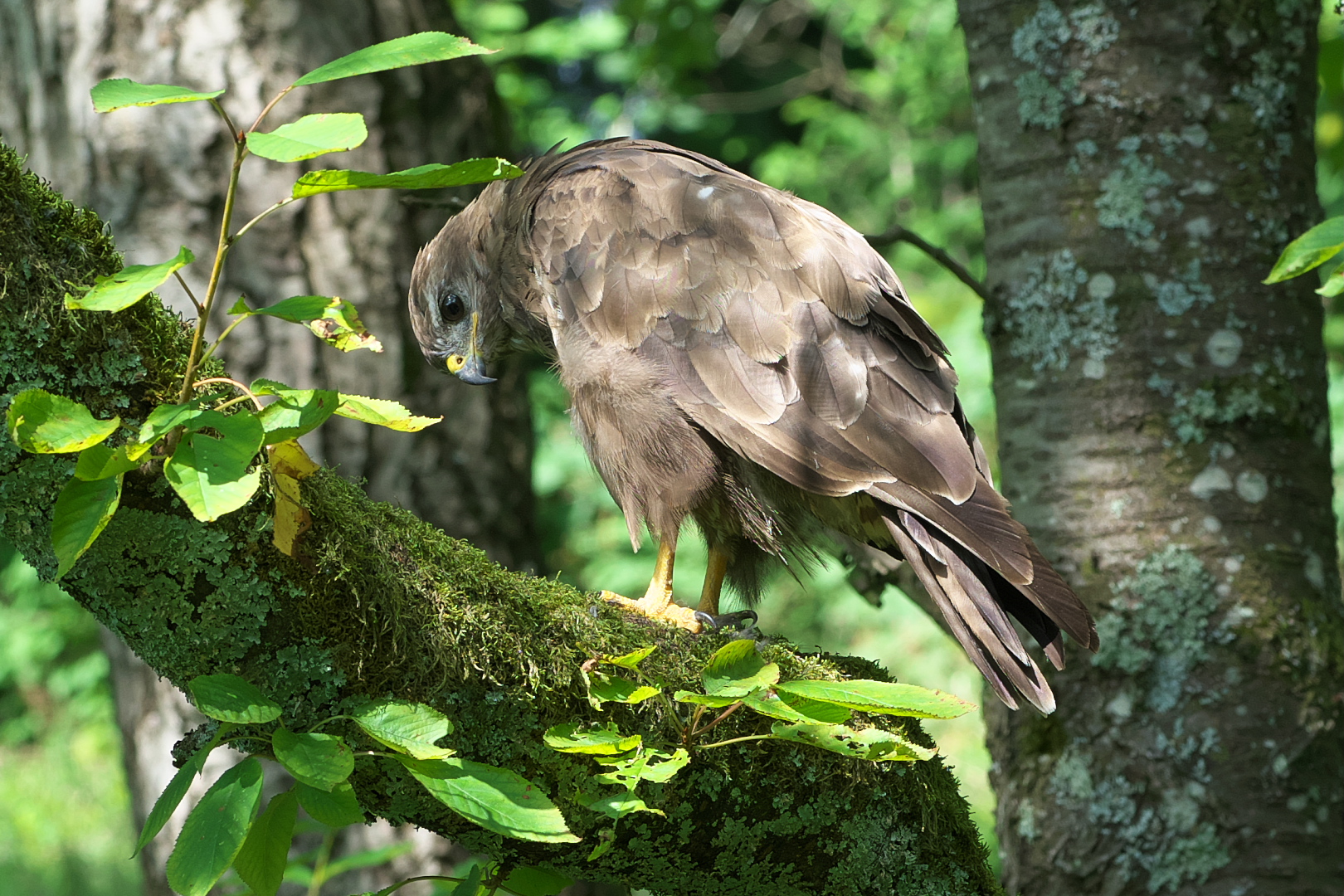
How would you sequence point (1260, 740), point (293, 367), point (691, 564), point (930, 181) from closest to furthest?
point (1260, 740) → point (293, 367) → point (691, 564) → point (930, 181)

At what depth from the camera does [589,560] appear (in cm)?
994

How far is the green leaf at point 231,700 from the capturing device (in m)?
1.34

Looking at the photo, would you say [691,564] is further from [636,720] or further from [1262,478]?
[636,720]

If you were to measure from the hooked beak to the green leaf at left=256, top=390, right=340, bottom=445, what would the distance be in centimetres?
225

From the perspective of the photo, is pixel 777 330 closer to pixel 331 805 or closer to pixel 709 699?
pixel 709 699

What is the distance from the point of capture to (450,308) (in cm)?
363

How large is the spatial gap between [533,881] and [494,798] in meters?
0.56

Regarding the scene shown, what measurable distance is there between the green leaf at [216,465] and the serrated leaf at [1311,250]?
1.42 m

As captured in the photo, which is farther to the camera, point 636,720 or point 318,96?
point 318,96

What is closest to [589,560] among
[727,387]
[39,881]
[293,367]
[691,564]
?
[691,564]

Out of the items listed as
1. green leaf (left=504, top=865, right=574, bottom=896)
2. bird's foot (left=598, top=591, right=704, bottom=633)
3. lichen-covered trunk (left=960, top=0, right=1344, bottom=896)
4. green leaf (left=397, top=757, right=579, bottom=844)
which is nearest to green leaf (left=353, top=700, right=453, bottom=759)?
green leaf (left=397, top=757, right=579, bottom=844)

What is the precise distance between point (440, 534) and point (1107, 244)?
1848 mm

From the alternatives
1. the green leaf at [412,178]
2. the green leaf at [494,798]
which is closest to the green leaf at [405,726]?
the green leaf at [494,798]

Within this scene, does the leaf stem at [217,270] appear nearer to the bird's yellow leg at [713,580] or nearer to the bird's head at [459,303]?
the bird's yellow leg at [713,580]
